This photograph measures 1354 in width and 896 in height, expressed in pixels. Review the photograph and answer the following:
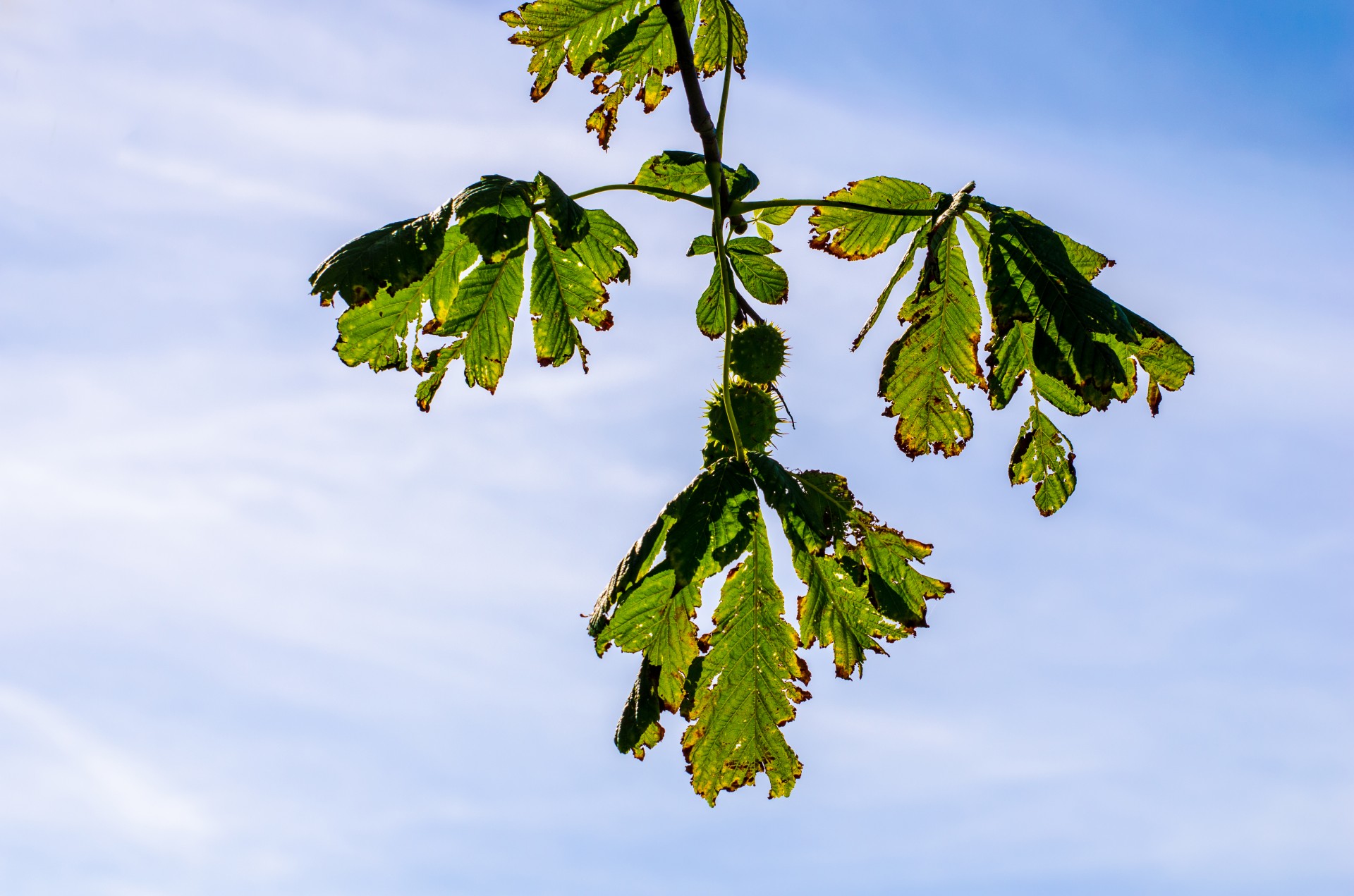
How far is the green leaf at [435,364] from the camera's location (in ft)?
8.11

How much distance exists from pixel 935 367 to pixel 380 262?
113cm

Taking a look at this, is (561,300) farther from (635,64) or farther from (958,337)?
(958,337)

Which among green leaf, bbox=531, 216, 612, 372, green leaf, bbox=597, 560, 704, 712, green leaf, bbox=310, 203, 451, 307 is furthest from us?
green leaf, bbox=531, 216, 612, 372

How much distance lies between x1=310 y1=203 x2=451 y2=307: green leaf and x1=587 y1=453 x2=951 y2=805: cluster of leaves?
2.20 ft

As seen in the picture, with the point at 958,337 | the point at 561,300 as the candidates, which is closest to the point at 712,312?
the point at 561,300

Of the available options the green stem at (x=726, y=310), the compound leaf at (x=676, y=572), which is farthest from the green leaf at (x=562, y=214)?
the compound leaf at (x=676, y=572)

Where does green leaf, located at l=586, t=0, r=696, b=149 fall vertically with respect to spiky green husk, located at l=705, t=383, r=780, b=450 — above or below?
above

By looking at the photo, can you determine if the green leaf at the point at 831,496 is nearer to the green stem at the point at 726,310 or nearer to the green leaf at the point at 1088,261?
the green stem at the point at 726,310

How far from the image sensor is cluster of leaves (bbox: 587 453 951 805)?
232cm

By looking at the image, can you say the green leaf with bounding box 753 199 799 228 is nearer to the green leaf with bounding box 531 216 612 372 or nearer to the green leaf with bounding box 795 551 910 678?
the green leaf with bounding box 531 216 612 372

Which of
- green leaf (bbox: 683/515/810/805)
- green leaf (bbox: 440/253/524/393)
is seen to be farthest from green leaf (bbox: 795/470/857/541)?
green leaf (bbox: 440/253/524/393)

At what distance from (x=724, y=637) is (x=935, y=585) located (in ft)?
1.48

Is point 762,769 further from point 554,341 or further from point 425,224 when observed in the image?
point 425,224

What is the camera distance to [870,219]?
96.2 inches
